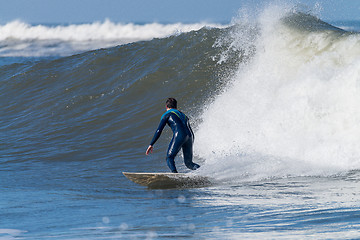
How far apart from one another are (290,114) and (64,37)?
133 feet

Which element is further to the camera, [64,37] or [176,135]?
[64,37]

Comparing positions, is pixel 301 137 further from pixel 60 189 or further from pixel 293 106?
pixel 60 189

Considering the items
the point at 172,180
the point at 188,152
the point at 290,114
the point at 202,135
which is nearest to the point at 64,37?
the point at 202,135

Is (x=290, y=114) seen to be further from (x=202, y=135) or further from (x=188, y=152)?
(x=188, y=152)

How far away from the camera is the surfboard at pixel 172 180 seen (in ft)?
24.7

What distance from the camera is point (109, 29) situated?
51188mm

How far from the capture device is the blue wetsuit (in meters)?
8.01

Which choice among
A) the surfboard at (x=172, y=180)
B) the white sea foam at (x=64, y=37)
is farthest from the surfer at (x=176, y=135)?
the white sea foam at (x=64, y=37)

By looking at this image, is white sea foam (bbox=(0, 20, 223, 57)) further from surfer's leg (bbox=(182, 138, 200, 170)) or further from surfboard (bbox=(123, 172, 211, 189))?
surfboard (bbox=(123, 172, 211, 189))

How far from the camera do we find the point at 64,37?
158 feet

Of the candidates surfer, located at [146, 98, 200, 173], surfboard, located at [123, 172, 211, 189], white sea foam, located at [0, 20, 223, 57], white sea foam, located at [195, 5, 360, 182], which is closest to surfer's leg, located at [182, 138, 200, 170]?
surfer, located at [146, 98, 200, 173]

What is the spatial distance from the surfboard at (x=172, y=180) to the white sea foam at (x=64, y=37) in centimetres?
2828

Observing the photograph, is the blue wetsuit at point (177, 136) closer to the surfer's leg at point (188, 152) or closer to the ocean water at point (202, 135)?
the surfer's leg at point (188, 152)

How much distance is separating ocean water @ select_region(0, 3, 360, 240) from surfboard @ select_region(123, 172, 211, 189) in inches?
8.3
